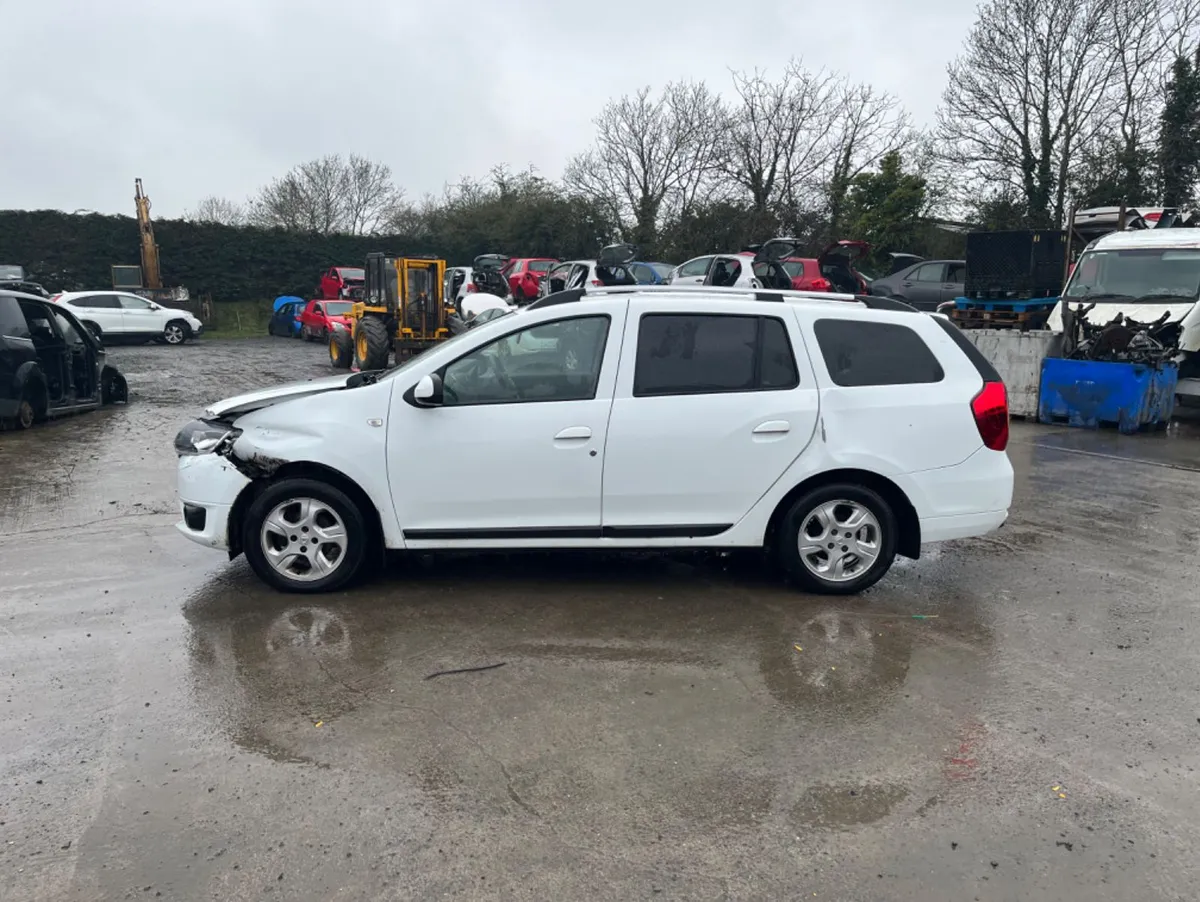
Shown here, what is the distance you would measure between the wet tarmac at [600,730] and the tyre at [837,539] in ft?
0.51

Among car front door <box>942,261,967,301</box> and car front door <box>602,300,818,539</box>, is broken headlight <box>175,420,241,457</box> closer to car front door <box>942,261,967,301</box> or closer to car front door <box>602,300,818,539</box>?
car front door <box>602,300,818,539</box>

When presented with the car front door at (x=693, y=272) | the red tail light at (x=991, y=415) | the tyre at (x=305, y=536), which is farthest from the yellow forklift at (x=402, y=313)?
the red tail light at (x=991, y=415)

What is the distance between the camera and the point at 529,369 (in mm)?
5156

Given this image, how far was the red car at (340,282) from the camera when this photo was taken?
101ft

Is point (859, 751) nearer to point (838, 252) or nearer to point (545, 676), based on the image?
point (545, 676)

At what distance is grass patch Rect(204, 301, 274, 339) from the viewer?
31062 millimetres

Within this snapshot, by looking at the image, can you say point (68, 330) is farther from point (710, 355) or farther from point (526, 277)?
point (526, 277)

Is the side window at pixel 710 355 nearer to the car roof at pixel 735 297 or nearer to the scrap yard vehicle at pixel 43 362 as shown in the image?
the car roof at pixel 735 297

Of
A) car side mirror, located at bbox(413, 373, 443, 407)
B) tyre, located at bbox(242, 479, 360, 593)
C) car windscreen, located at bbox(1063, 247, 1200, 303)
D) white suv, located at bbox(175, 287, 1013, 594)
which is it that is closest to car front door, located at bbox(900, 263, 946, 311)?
car windscreen, located at bbox(1063, 247, 1200, 303)

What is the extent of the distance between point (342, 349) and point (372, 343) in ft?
6.98

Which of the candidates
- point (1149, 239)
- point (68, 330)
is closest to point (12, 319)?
point (68, 330)

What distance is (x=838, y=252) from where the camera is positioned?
19.2 metres

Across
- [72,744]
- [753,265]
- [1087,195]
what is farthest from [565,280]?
[72,744]

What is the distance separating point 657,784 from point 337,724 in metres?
1.37
